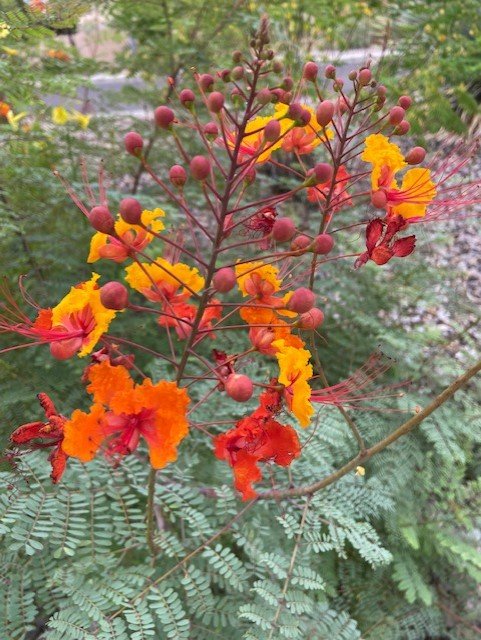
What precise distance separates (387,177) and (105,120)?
1830 millimetres

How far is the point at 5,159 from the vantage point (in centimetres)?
196

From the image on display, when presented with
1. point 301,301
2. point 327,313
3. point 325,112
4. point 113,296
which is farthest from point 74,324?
point 327,313

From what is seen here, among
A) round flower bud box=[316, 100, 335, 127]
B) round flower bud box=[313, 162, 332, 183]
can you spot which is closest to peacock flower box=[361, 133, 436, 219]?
round flower bud box=[316, 100, 335, 127]

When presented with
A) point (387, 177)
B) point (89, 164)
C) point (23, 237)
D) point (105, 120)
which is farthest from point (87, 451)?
point (105, 120)

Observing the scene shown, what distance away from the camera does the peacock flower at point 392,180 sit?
115cm

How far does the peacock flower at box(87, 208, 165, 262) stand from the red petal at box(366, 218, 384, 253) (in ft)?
1.37

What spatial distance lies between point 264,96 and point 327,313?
5.95 ft

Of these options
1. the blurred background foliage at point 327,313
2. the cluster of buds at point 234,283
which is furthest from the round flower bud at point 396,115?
the blurred background foliage at point 327,313

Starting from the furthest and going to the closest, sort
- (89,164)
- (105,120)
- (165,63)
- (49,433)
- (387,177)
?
(165,63) → (105,120) → (89,164) → (387,177) → (49,433)

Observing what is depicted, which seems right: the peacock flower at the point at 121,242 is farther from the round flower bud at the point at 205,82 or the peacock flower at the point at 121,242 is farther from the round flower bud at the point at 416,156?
the round flower bud at the point at 416,156

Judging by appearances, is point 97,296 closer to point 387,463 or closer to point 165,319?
point 165,319

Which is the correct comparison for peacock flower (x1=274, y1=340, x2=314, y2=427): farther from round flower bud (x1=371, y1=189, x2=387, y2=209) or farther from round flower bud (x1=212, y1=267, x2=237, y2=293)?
round flower bud (x1=371, y1=189, x2=387, y2=209)

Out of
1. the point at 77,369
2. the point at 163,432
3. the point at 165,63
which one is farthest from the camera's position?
the point at 165,63

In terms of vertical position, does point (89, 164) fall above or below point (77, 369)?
above
